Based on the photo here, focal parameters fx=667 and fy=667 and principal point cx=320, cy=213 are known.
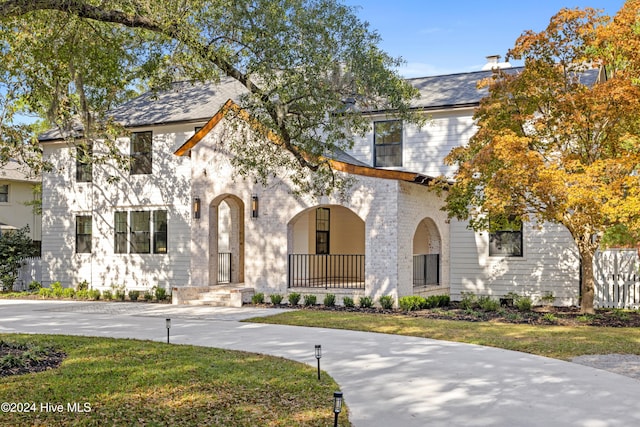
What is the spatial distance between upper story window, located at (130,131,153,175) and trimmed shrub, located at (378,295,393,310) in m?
10.5

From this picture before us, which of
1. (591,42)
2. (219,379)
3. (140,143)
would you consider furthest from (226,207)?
(219,379)

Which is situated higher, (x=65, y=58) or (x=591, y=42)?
(x=591, y=42)

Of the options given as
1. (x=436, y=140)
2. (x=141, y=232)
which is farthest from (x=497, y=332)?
(x=141, y=232)

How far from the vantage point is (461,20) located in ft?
66.4

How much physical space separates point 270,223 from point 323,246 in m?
3.83

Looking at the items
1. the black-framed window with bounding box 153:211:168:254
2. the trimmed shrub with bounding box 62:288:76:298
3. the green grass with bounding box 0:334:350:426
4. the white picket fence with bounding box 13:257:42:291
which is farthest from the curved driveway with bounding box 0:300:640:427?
the white picket fence with bounding box 13:257:42:291

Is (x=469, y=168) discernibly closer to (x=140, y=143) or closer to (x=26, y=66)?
(x=26, y=66)

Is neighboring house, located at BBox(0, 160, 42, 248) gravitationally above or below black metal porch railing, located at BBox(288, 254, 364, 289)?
above

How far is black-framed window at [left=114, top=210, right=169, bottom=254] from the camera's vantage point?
23.4 m

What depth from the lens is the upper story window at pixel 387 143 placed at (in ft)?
69.5

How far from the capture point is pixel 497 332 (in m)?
13.6

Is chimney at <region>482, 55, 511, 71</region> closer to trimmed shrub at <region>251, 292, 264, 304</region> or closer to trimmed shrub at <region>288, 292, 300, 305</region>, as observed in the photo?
trimmed shrub at <region>288, 292, 300, 305</region>

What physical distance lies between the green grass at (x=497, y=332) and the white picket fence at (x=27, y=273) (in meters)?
13.3

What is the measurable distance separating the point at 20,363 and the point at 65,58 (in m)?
5.60
